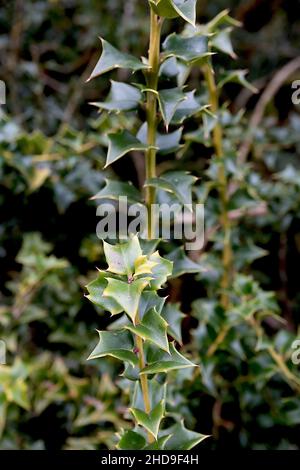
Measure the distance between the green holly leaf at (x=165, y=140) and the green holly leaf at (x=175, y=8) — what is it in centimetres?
19

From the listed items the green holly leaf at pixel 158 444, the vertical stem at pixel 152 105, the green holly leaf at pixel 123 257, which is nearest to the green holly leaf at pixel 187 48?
the vertical stem at pixel 152 105

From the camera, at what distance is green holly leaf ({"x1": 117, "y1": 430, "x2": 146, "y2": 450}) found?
75 centimetres

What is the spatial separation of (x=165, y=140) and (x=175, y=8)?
244 mm

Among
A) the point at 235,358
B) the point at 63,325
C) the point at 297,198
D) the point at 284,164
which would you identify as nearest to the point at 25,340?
the point at 63,325

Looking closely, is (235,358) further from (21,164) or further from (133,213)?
(21,164)

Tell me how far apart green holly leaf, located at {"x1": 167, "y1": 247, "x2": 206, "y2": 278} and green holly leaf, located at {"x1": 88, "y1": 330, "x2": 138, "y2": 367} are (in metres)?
0.18

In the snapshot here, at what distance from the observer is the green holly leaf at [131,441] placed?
0.75 metres

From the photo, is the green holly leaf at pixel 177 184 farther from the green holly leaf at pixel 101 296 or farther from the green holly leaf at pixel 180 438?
the green holly leaf at pixel 180 438

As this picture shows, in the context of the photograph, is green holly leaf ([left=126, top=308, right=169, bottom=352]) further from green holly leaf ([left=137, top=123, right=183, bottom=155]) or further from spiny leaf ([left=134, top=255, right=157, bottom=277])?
green holly leaf ([left=137, top=123, right=183, bottom=155])

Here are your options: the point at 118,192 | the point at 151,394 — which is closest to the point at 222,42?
the point at 118,192

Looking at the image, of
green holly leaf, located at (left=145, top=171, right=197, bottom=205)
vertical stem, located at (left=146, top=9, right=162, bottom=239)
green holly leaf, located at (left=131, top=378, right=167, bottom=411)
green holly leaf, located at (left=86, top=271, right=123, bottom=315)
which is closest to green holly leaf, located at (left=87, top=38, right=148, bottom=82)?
vertical stem, located at (left=146, top=9, right=162, bottom=239)

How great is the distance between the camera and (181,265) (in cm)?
90
